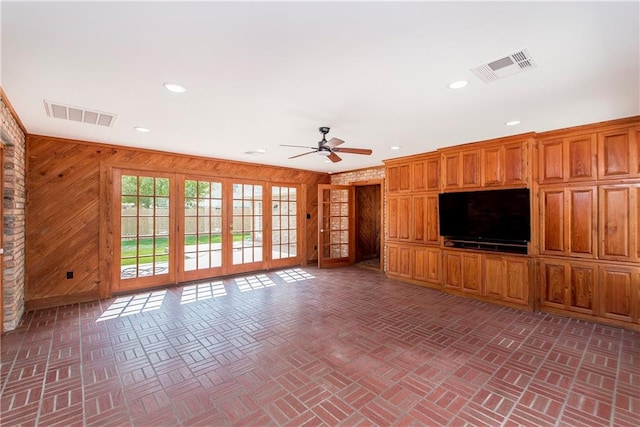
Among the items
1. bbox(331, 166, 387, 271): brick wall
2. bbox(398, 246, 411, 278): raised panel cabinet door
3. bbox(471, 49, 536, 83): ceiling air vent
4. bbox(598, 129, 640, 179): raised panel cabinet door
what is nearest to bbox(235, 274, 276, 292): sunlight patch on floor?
bbox(398, 246, 411, 278): raised panel cabinet door

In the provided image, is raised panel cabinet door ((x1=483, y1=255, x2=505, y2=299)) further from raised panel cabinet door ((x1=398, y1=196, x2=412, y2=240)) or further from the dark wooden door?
the dark wooden door

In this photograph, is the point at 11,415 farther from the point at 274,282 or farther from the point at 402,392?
the point at 274,282

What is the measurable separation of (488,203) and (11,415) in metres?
5.58

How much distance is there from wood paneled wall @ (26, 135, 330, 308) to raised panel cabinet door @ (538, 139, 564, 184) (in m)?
6.37

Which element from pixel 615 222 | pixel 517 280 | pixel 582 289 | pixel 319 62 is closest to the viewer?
pixel 319 62

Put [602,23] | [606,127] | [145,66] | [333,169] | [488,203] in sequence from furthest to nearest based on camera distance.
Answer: [333,169] → [488,203] → [606,127] → [145,66] → [602,23]

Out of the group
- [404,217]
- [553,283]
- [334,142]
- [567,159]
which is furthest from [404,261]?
[334,142]

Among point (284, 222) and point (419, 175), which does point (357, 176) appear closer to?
point (419, 175)

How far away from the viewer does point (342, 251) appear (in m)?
7.66

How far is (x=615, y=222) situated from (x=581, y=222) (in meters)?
0.31

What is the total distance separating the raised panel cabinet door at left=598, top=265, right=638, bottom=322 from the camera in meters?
3.41

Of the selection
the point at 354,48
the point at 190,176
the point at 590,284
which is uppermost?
the point at 354,48

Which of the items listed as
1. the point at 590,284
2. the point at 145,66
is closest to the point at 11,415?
the point at 145,66

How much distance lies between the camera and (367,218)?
845 cm
